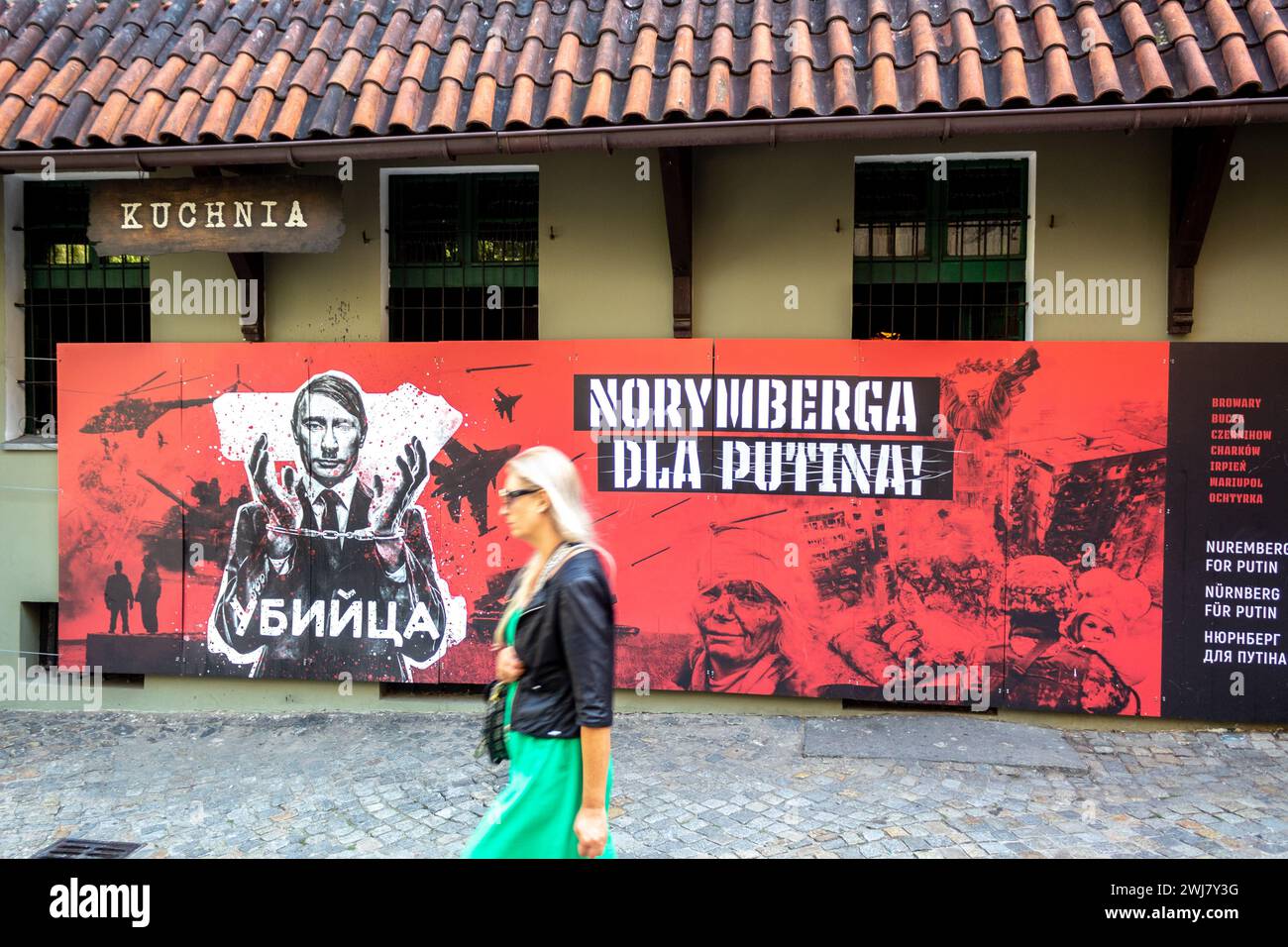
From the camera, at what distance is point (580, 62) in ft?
21.4

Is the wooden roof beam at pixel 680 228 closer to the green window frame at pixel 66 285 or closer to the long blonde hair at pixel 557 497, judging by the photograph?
the long blonde hair at pixel 557 497

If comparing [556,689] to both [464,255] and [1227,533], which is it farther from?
[1227,533]

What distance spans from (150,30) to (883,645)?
25.0 feet

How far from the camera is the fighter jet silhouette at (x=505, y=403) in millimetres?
7055

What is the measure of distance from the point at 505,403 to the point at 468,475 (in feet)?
2.12

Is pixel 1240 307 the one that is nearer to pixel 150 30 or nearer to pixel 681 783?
pixel 681 783

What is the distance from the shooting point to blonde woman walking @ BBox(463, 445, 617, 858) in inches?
115

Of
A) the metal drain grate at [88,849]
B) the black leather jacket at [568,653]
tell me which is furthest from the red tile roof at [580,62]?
the metal drain grate at [88,849]

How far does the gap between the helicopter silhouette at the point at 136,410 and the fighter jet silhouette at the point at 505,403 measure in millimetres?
2468

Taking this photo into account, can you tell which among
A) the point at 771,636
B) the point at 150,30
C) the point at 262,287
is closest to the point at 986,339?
the point at 771,636

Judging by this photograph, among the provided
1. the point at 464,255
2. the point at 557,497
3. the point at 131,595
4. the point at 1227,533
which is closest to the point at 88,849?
the point at 131,595

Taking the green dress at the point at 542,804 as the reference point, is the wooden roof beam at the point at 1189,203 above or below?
above

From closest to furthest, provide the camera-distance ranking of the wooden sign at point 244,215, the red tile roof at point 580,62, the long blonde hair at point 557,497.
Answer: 1. the long blonde hair at point 557,497
2. the red tile roof at point 580,62
3. the wooden sign at point 244,215

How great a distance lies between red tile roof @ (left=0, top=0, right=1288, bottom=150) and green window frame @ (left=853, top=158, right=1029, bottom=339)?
1.10 metres
